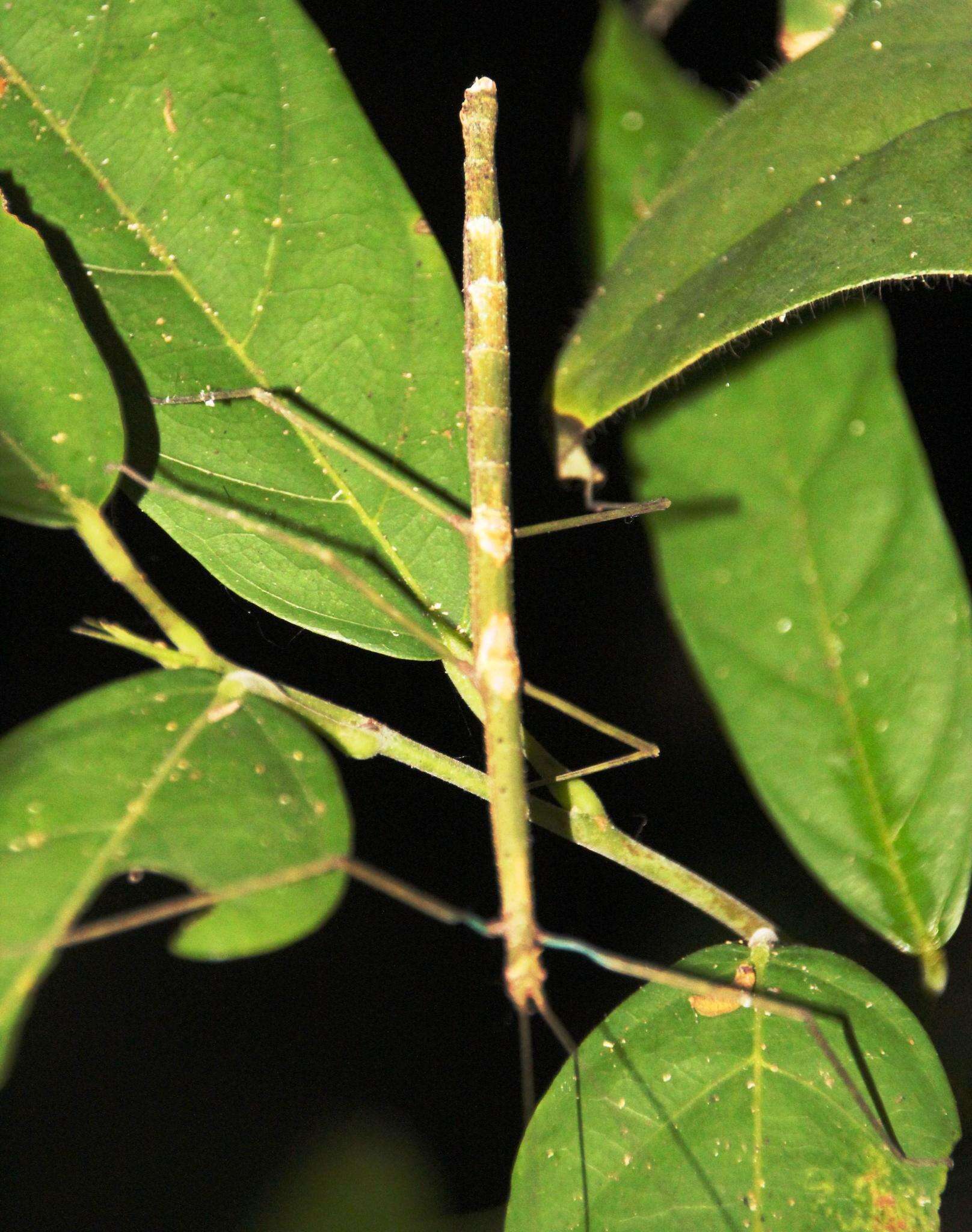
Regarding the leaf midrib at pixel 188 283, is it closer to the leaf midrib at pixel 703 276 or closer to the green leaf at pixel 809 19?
the leaf midrib at pixel 703 276

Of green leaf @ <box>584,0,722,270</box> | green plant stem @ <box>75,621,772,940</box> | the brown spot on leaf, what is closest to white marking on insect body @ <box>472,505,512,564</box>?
green plant stem @ <box>75,621,772,940</box>

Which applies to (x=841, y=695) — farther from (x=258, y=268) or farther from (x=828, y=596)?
(x=258, y=268)

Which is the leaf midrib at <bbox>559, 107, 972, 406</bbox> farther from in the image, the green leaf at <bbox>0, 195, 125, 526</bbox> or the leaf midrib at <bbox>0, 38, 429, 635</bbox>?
the green leaf at <bbox>0, 195, 125, 526</bbox>

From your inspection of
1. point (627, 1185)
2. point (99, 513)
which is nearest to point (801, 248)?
point (99, 513)

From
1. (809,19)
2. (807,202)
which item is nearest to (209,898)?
(807,202)

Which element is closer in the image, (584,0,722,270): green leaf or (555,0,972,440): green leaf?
(555,0,972,440): green leaf

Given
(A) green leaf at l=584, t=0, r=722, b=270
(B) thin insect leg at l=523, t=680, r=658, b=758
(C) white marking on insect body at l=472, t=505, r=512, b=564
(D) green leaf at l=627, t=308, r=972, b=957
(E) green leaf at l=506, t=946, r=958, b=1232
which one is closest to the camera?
(E) green leaf at l=506, t=946, r=958, b=1232
